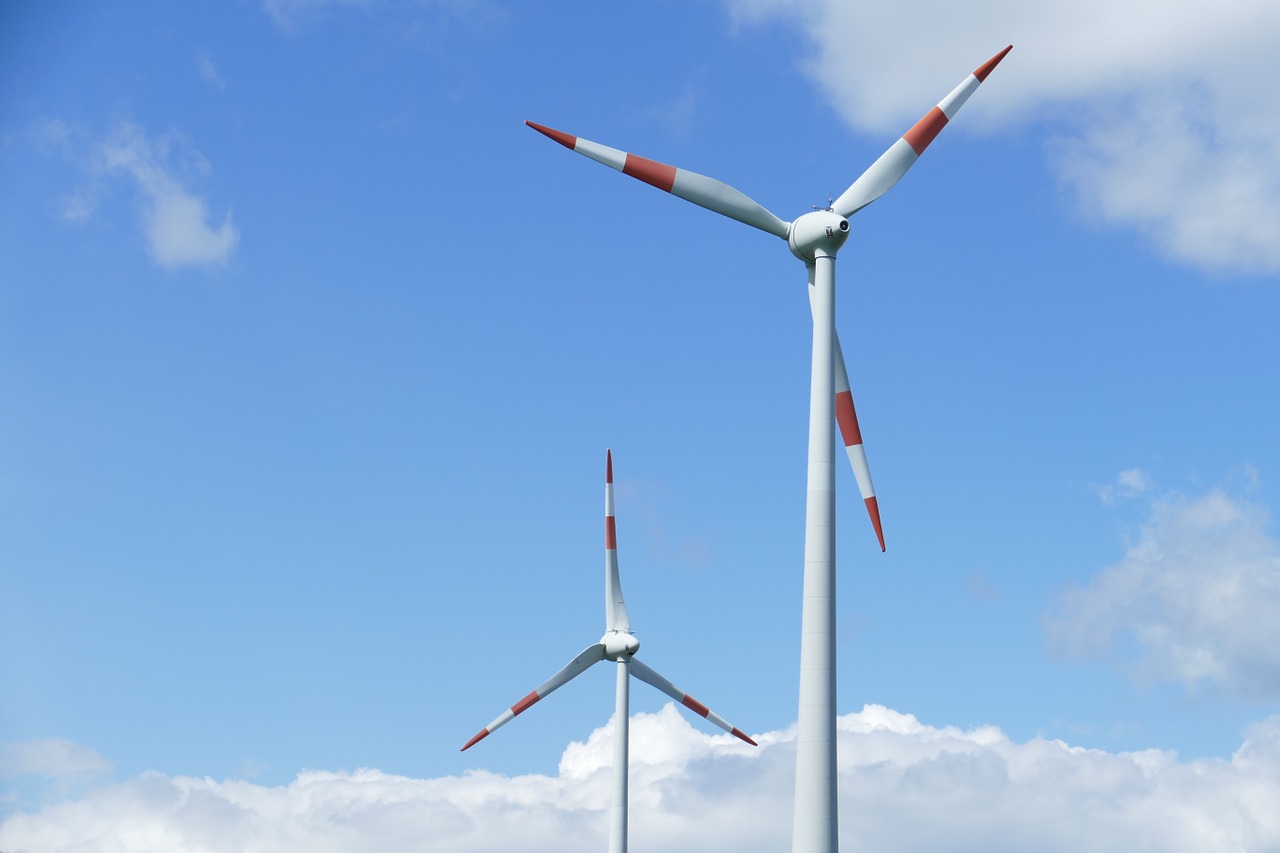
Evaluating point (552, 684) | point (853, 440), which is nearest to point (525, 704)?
point (552, 684)

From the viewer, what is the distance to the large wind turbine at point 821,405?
41.5 m

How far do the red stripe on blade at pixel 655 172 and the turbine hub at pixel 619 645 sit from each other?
4025cm

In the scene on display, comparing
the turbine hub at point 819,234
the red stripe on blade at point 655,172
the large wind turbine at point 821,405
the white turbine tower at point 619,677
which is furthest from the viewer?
the white turbine tower at point 619,677

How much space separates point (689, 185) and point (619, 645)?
40.5m

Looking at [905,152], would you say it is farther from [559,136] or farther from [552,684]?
[552,684]

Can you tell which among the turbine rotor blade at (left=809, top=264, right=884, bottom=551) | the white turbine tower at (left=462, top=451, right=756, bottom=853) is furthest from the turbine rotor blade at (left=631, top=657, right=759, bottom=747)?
the turbine rotor blade at (left=809, top=264, right=884, bottom=551)

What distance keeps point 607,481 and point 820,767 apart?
4749 centimetres

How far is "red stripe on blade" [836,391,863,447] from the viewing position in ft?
170

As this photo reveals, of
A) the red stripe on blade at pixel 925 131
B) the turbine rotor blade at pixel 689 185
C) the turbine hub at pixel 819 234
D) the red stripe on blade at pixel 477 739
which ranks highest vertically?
the red stripe on blade at pixel 925 131

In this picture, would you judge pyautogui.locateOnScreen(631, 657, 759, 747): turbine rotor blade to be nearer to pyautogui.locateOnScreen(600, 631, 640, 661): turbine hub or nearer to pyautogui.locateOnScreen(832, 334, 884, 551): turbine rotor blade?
pyautogui.locateOnScreen(600, 631, 640, 661): turbine hub

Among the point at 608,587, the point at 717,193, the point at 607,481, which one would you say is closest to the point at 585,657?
the point at 608,587

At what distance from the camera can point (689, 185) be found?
165 feet

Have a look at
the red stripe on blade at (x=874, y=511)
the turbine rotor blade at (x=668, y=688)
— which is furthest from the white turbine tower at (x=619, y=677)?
the red stripe on blade at (x=874, y=511)

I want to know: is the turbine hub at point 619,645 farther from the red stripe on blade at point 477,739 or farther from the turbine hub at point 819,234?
the turbine hub at point 819,234
